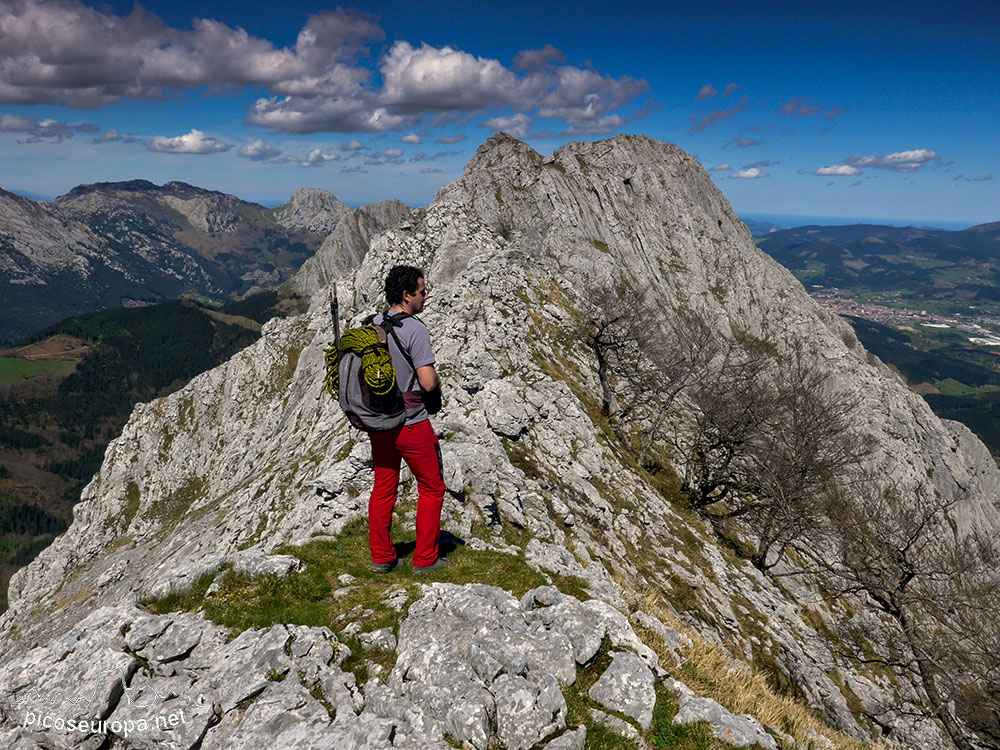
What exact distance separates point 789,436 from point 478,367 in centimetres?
2588

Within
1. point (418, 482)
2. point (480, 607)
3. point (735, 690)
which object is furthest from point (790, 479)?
point (418, 482)

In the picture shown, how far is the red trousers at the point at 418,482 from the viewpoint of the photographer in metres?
9.49

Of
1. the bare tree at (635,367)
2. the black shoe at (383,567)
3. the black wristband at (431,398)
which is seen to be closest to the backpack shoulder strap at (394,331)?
the black wristband at (431,398)

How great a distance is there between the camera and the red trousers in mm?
9492

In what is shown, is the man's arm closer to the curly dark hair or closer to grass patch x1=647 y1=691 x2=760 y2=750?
the curly dark hair

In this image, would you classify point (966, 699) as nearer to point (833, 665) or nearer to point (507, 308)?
point (833, 665)

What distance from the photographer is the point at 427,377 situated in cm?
906

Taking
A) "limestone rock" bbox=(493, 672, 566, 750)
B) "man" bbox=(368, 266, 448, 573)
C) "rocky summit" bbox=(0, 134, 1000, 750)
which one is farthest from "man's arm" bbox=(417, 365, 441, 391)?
"limestone rock" bbox=(493, 672, 566, 750)

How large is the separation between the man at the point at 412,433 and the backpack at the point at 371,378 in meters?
0.14

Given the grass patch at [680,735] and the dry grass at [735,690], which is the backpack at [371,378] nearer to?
the grass patch at [680,735]

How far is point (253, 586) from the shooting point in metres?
9.13

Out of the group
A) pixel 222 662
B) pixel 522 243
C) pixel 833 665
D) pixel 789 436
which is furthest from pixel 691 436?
pixel 522 243

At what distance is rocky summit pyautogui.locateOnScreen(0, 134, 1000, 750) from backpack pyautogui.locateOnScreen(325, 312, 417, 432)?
3.63 m

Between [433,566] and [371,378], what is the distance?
16.0 feet
